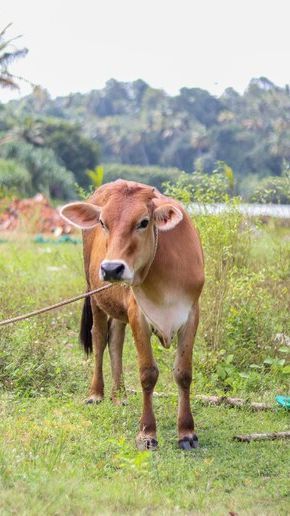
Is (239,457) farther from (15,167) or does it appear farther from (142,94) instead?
(142,94)

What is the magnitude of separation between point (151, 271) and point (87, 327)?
2.10 m

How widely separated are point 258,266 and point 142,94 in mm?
66896

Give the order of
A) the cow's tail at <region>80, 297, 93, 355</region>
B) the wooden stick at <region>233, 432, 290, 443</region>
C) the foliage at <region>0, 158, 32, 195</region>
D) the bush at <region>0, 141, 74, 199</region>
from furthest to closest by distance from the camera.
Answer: the bush at <region>0, 141, 74, 199</region>
the foliage at <region>0, 158, 32, 195</region>
the cow's tail at <region>80, 297, 93, 355</region>
the wooden stick at <region>233, 432, 290, 443</region>

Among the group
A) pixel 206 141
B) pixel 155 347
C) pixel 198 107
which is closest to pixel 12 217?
pixel 155 347

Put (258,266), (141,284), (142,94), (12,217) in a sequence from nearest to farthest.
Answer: (141,284) < (258,266) < (12,217) < (142,94)

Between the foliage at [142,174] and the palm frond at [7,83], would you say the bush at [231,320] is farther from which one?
the foliage at [142,174]

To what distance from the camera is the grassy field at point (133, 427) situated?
449cm

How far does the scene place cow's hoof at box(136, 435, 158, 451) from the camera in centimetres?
574

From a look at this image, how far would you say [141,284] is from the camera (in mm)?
5914

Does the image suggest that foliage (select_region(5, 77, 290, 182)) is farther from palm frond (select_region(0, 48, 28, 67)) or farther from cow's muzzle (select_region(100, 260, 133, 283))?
cow's muzzle (select_region(100, 260, 133, 283))

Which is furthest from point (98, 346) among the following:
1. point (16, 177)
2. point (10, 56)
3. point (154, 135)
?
point (154, 135)

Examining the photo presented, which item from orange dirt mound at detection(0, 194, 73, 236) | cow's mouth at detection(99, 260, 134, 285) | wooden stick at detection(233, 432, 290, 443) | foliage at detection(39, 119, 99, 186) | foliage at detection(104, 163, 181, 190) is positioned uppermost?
cow's mouth at detection(99, 260, 134, 285)

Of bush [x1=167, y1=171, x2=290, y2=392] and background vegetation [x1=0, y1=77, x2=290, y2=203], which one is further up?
bush [x1=167, y1=171, x2=290, y2=392]

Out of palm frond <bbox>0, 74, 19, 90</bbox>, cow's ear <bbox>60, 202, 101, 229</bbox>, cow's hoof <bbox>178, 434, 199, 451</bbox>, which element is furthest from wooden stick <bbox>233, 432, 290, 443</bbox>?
palm frond <bbox>0, 74, 19, 90</bbox>
